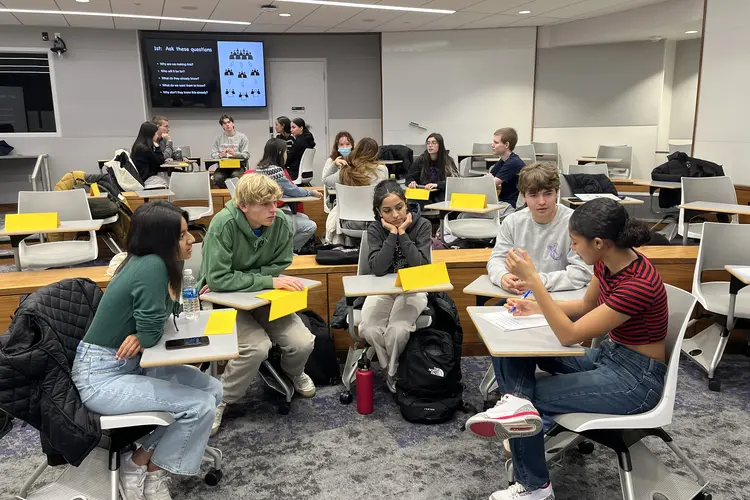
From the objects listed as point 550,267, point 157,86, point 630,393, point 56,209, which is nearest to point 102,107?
point 157,86

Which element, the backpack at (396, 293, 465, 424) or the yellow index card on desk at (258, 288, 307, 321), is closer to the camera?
the yellow index card on desk at (258, 288, 307, 321)

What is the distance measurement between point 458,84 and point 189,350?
8.69 meters

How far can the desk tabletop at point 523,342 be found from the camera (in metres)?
1.83

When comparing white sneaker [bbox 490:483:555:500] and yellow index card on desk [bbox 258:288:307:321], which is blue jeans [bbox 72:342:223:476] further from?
white sneaker [bbox 490:483:555:500]

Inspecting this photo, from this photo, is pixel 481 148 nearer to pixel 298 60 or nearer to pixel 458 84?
pixel 458 84

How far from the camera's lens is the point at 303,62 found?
10148 mm

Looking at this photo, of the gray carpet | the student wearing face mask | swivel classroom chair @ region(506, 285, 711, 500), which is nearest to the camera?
swivel classroom chair @ region(506, 285, 711, 500)

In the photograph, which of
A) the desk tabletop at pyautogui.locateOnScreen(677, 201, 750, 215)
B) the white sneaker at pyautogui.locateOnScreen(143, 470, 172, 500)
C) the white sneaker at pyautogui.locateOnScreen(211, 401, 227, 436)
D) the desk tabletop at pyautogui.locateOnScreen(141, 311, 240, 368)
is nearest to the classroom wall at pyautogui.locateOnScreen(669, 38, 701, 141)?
the desk tabletop at pyautogui.locateOnScreen(677, 201, 750, 215)

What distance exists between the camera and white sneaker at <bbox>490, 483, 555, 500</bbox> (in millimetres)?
1940

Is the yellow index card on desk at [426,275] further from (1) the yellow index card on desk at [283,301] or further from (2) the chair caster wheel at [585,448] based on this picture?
(2) the chair caster wheel at [585,448]

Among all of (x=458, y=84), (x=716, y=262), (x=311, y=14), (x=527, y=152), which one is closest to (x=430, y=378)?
(x=716, y=262)

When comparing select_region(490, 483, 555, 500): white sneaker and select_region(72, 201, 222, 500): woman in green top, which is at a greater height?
select_region(72, 201, 222, 500): woman in green top

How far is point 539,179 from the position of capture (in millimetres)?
2660

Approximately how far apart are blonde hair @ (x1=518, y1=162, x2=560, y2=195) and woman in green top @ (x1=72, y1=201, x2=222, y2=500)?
62.8 inches
